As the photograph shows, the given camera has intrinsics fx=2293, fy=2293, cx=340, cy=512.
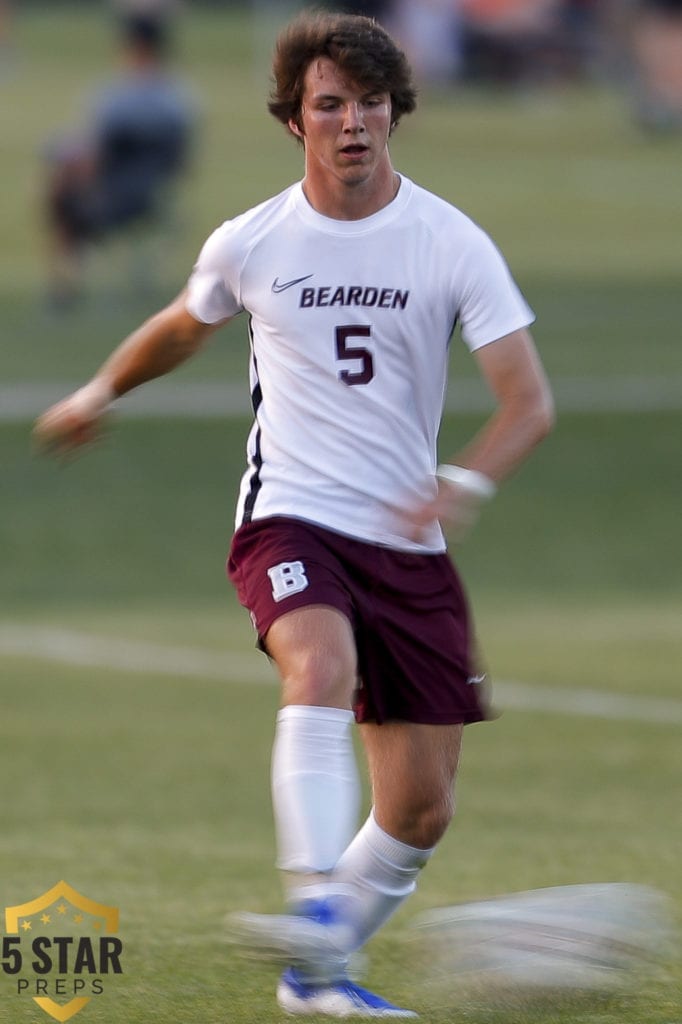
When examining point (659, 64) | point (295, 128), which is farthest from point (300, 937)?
point (659, 64)

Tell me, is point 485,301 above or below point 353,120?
below

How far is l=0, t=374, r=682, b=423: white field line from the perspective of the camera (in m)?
19.2

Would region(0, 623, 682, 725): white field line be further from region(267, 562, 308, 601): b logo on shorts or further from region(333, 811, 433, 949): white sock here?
region(267, 562, 308, 601): b logo on shorts

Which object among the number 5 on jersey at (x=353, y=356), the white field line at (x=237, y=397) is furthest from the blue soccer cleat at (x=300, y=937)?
the white field line at (x=237, y=397)

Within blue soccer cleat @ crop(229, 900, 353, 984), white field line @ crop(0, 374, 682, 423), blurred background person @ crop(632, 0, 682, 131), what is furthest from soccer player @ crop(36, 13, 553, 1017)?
blurred background person @ crop(632, 0, 682, 131)

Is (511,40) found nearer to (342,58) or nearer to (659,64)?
(659,64)

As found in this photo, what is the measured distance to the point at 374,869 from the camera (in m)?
5.54

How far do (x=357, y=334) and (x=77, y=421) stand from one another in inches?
34.3

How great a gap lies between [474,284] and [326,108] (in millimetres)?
545

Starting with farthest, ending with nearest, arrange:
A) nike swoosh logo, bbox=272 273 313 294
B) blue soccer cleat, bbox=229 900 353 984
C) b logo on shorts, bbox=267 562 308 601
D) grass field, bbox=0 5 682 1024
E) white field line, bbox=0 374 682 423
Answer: white field line, bbox=0 374 682 423
grass field, bbox=0 5 682 1024
nike swoosh logo, bbox=272 273 313 294
b logo on shorts, bbox=267 562 308 601
blue soccer cleat, bbox=229 900 353 984

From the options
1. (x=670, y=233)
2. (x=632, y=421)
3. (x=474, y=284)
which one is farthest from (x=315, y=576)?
(x=670, y=233)

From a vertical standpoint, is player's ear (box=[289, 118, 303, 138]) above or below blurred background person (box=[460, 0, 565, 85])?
below

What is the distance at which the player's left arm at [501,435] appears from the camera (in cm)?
519

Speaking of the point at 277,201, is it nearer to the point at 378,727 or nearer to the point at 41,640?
the point at 378,727
